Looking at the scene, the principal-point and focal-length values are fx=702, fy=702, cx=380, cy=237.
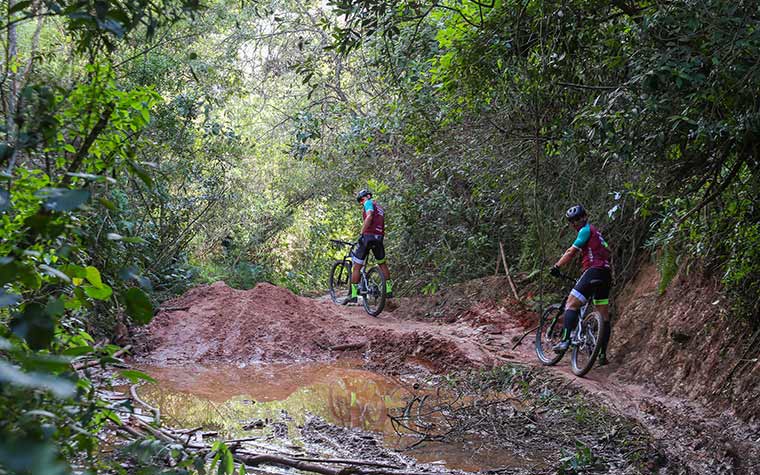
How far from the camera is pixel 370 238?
1371cm

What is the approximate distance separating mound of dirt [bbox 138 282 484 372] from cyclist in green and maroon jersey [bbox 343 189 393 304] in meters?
1.06

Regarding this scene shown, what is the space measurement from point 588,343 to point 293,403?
3.82 m

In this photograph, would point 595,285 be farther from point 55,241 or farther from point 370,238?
point 55,241

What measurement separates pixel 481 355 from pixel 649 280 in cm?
271

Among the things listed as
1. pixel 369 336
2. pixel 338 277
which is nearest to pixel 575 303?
pixel 369 336

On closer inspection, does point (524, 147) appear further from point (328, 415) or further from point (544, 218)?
point (328, 415)

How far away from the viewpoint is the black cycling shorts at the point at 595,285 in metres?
8.94

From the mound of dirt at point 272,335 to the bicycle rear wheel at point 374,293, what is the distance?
1.79ft

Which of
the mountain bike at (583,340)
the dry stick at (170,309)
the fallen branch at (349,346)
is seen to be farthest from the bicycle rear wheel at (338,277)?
the mountain bike at (583,340)

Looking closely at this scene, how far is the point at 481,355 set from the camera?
10281 millimetres

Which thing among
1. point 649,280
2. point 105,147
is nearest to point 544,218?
point 649,280

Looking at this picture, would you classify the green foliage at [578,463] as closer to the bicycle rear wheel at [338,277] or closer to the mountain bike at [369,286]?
the mountain bike at [369,286]

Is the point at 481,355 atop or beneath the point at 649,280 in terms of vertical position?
beneath

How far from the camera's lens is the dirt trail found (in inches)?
343
